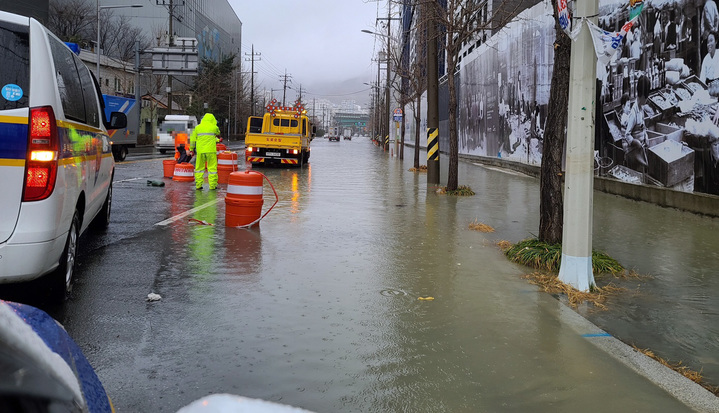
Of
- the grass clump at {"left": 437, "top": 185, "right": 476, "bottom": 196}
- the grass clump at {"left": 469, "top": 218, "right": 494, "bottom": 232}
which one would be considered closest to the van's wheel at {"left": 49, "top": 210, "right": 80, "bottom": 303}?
the grass clump at {"left": 469, "top": 218, "right": 494, "bottom": 232}

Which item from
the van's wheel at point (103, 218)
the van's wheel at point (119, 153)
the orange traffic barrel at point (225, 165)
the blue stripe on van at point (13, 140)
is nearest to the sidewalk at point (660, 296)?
the blue stripe on van at point (13, 140)

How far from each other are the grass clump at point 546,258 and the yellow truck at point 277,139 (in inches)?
710

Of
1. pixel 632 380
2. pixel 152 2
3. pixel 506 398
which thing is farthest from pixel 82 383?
pixel 152 2

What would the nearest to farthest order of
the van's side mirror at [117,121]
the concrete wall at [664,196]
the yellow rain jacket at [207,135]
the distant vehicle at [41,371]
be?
the distant vehicle at [41,371] < the van's side mirror at [117,121] < the concrete wall at [664,196] < the yellow rain jacket at [207,135]

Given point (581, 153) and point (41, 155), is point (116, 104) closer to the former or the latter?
point (41, 155)

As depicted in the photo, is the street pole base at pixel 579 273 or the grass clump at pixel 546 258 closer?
the street pole base at pixel 579 273

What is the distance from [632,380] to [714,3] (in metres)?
9.85

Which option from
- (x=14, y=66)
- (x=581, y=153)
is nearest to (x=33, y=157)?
(x=14, y=66)

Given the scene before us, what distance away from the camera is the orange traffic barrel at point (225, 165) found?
17.2 m

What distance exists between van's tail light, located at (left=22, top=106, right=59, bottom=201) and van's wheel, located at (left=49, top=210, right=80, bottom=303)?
2.48 feet

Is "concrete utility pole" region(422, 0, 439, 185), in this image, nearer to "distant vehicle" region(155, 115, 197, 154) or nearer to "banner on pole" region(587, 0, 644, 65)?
"banner on pole" region(587, 0, 644, 65)

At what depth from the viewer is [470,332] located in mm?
4781

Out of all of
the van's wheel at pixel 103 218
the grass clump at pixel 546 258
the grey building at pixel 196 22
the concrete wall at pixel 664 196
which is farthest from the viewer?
the grey building at pixel 196 22

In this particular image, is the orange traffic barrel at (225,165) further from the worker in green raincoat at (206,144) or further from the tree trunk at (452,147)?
the tree trunk at (452,147)
